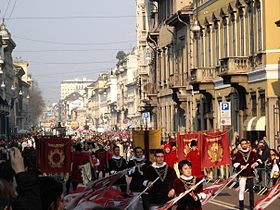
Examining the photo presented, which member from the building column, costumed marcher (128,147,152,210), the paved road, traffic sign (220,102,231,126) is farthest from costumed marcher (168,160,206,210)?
the building column

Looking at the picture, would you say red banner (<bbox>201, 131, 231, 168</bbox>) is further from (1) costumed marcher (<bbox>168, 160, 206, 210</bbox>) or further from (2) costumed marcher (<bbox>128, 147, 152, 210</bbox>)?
(1) costumed marcher (<bbox>168, 160, 206, 210</bbox>)

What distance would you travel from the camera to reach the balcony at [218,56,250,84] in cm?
4078

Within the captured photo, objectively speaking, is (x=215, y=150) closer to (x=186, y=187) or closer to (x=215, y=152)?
(x=215, y=152)

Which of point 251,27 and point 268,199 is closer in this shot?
point 268,199

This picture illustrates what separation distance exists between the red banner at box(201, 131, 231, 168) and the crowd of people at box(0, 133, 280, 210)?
1012 mm

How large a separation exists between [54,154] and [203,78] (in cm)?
2159

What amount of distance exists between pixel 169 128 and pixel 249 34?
2567 centimetres

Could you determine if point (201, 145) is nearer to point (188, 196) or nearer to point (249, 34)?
point (188, 196)

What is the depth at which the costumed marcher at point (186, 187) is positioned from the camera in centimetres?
1388

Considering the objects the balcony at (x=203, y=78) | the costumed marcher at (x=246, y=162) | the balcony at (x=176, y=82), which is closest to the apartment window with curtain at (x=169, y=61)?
the balcony at (x=176, y=82)

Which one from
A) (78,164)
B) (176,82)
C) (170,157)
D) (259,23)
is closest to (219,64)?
(259,23)

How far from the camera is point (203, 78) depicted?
4828 centimetres

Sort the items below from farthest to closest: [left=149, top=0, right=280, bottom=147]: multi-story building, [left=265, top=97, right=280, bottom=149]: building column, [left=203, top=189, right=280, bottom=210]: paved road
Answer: [left=149, top=0, right=280, bottom=147]: multi-story building < [left=265, top=97, right=280, bottom=149]: building column < [left=203, top=189, right=280, bottom=210]: paved road

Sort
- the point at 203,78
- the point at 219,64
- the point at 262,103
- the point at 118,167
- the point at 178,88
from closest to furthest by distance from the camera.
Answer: the point at 118,167, the point at 262,103, the point at 219,64, the point at 203,78, the point at 178,88
